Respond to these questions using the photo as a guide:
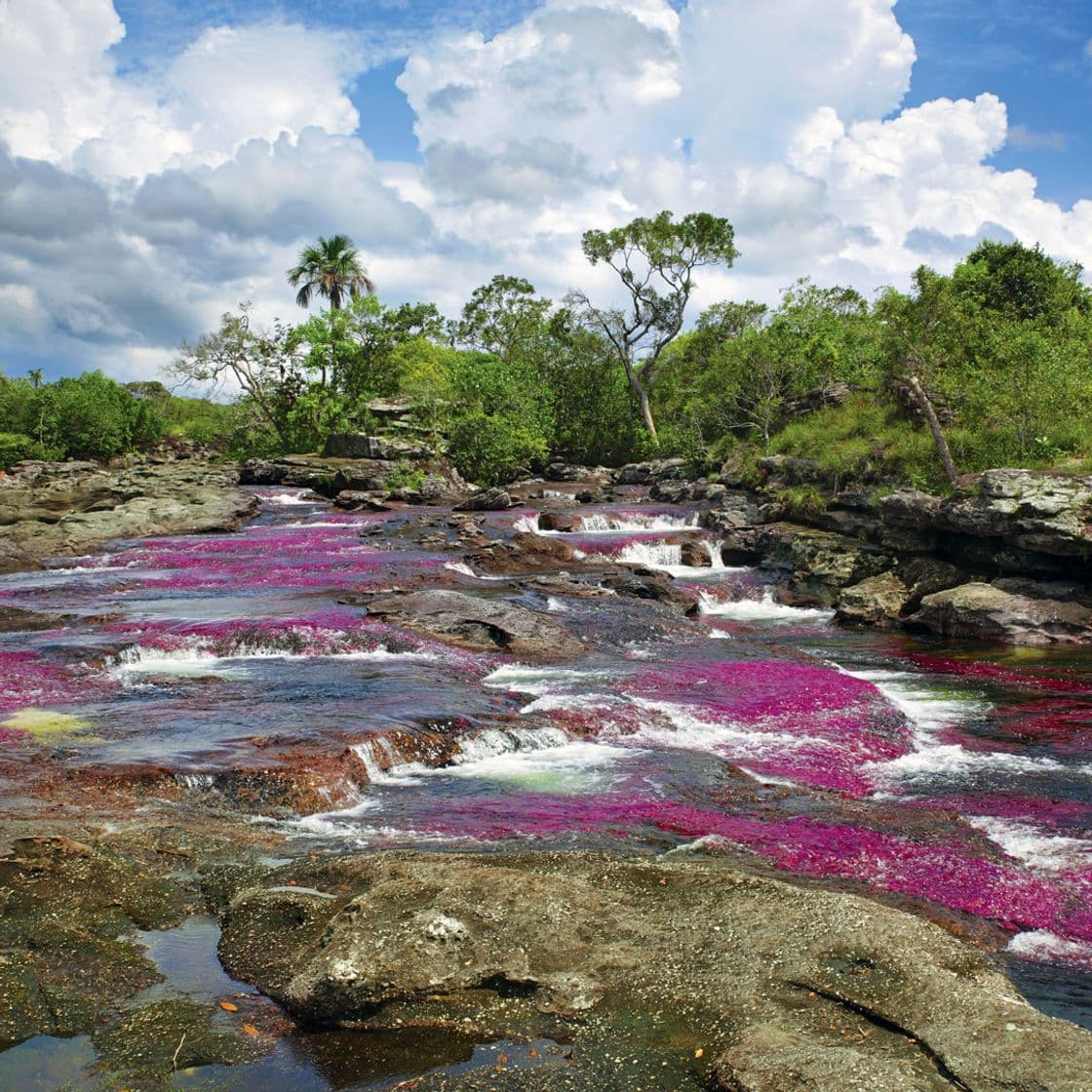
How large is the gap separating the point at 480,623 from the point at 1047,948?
1358 cm

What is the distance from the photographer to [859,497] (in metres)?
30.7

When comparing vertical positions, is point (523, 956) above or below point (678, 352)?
below

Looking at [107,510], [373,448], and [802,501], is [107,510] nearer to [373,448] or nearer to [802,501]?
[373,448]

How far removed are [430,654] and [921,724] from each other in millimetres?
8913

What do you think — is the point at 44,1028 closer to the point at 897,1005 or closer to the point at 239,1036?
the point at 239,1036

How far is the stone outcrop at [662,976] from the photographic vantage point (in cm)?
485

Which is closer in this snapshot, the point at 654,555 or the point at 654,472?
the point at 654,555

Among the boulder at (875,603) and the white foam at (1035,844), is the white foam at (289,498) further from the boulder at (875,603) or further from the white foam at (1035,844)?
the white foam at (1035,844)

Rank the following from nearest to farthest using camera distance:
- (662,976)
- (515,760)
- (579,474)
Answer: (662,976) < (515,760) < (579,474)

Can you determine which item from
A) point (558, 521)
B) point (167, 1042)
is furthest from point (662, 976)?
point (558, 521)

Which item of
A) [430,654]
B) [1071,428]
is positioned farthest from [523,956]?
[1071,428]

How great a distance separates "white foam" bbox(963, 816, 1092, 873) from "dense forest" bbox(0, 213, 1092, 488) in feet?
60.0

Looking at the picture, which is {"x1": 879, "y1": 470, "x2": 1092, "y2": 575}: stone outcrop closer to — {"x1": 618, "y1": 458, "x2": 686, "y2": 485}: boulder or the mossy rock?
the mossy rock

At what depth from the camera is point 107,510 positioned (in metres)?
39.2
